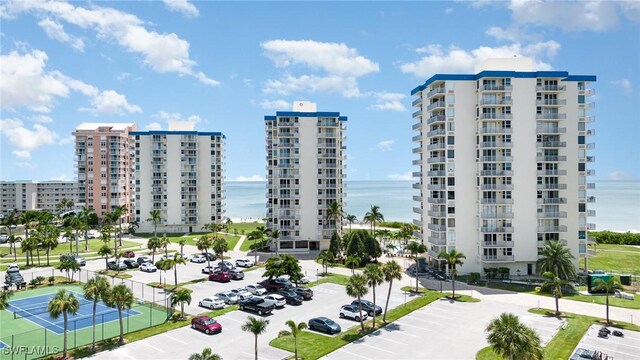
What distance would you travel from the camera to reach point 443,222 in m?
62.5

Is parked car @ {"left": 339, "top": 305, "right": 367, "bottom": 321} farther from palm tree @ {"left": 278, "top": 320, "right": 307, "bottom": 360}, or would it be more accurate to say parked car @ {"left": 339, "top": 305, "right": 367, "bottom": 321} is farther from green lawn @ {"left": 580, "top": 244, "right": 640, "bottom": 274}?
green lawn @ {"left": 580, "top": 244, "right": 640, "bottom": 274}

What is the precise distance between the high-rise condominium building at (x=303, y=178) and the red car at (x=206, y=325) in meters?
44.2

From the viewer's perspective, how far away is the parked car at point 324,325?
3726 cm

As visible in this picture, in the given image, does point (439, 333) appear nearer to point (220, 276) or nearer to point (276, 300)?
point (276, 300)

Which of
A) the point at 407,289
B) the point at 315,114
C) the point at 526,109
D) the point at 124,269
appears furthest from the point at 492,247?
the point at 124,269

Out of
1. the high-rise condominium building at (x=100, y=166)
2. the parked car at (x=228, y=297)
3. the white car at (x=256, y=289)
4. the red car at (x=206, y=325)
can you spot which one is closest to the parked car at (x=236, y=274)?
the white car at (x=256, y=289)

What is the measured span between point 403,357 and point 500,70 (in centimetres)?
4815

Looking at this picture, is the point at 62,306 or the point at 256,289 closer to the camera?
the point at 62,306

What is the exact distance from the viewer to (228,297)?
47.5 metres

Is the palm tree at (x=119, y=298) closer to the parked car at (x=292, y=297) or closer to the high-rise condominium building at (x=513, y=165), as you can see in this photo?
the parked car at (x=292, y=297)

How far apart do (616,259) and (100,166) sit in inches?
5306

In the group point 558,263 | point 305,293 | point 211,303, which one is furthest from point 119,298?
point 558,263

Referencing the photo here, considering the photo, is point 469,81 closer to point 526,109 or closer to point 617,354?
point 526,109

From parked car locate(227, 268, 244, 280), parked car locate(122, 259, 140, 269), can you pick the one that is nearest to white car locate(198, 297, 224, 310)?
parked car locate(227, 268, 244, 280)
